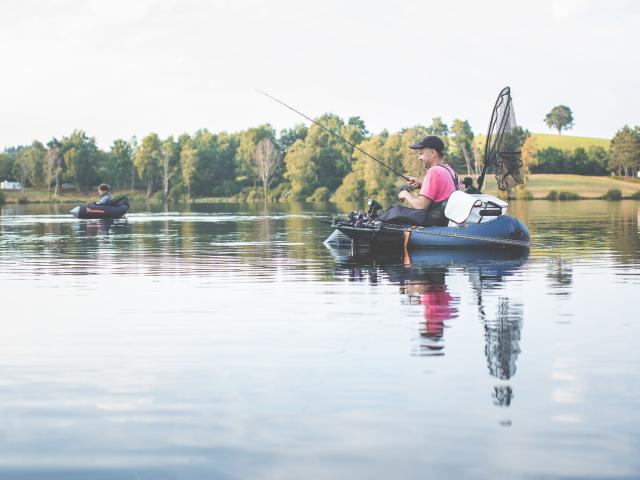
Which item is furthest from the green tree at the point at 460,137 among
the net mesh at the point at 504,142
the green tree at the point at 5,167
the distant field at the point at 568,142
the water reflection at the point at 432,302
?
the water reflection at the point at 432,302

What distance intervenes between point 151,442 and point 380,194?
106 metres

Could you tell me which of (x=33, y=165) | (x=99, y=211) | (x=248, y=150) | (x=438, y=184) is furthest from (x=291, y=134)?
(x=438, y=184)

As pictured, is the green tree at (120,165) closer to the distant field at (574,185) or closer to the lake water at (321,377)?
the distant field at (574,185)

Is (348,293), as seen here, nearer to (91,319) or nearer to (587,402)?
(91,319)

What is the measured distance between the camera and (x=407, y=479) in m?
4.96

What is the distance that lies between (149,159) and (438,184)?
470 ft

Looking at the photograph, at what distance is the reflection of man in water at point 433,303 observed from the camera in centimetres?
930

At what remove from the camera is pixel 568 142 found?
165750mm

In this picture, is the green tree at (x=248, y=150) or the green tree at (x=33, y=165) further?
the green tree at (x=33, y=165)

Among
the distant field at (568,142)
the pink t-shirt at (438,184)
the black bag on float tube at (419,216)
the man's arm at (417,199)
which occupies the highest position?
the distant field at (568,142)

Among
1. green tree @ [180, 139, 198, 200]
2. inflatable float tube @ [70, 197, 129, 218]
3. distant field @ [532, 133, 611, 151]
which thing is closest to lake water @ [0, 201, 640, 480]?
inflatable float tube @ [70, 197, 129, 218]

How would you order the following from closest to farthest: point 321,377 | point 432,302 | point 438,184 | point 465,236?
point 321,377 < point 432,302 < point 438,184 < point 465,236

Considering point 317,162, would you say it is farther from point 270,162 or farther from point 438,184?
point 438,184

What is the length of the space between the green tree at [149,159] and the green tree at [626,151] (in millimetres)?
71999
